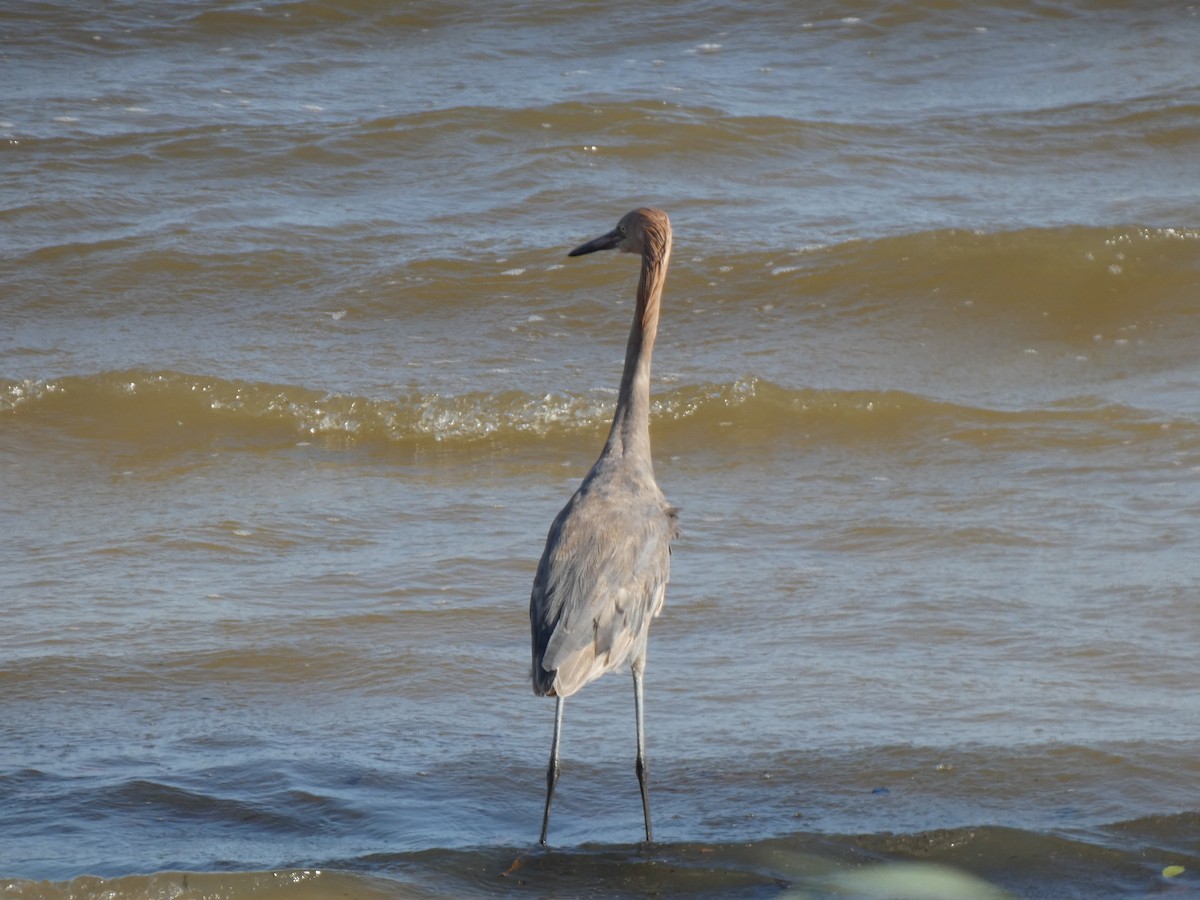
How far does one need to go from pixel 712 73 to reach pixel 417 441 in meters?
6.75

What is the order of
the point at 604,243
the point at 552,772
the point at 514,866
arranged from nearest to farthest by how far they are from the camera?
the point at 514,866 → the point at 552,772 → the point at 604,243

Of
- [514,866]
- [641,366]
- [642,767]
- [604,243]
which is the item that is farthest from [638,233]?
[514,866]

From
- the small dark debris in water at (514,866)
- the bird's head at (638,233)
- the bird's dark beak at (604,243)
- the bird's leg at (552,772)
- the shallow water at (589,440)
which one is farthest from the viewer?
the bird's dark beak at (604,243)

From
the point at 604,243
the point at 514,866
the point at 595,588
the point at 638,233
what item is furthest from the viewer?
the point at 604,243

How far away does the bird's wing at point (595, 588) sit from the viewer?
4184mm

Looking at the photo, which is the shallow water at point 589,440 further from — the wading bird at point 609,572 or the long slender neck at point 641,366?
the long slender neck at point 641,366

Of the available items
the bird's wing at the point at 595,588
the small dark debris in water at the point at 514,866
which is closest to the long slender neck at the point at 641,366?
the bird's wing at the point at 595,588

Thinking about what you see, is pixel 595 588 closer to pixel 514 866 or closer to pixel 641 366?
pixel 514 866

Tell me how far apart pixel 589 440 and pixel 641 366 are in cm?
321

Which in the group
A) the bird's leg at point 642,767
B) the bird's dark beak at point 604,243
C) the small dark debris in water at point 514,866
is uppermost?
the bird's dark beak at point 604,243


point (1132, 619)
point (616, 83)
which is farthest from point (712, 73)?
point (1132, 619)

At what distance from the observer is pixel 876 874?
3918 mm

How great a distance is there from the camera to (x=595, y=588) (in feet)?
14.3

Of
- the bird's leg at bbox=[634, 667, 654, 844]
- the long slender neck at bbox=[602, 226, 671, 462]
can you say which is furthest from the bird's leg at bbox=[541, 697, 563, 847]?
the long slender neck at bbox=[602, 226, 671, 462]
